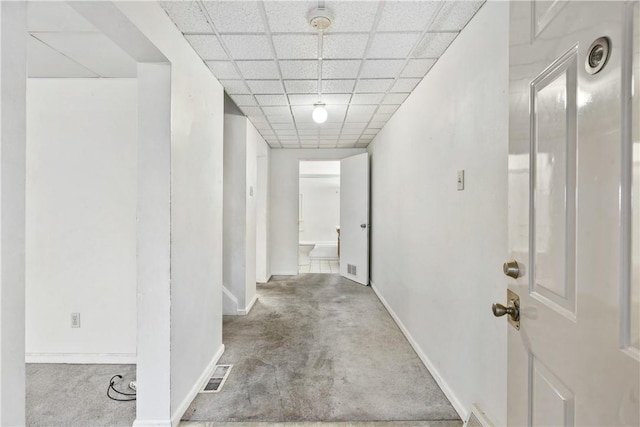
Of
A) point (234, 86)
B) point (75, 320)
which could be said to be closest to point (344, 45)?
point (234, 86)

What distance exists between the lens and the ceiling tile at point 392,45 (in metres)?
1.75

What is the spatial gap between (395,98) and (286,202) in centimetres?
289

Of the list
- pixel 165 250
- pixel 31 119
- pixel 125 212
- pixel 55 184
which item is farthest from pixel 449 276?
pixel 31 119

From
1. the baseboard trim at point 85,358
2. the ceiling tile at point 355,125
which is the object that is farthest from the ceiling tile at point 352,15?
the baseboard trim at point 85,358

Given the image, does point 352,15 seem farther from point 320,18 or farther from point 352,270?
point 352,270

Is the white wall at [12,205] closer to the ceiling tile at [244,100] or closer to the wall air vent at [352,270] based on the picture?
the ceiling tile at [244,100]

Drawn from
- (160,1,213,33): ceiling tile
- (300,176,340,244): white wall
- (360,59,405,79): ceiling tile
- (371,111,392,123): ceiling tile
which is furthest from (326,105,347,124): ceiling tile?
(300,176,340,244): white wall

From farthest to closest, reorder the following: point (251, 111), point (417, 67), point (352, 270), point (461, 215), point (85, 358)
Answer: point (352, 270) → point (251, 111) → point (85, 358) → point (417, 67) → point (461, 215)

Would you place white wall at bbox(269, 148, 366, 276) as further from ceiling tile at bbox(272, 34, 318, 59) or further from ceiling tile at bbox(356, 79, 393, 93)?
ceiling tile at bbox(272, 34, 318, 59)

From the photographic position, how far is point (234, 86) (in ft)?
8.22

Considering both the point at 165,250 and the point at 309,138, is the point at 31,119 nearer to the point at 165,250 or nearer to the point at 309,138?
the point at 165,250

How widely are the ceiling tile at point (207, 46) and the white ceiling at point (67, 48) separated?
44 centimetres

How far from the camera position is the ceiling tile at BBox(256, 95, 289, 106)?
2.76m

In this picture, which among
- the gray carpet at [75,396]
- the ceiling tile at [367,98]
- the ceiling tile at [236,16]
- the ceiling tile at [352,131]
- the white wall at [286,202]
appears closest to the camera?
the ceiling tile at [236,16]
